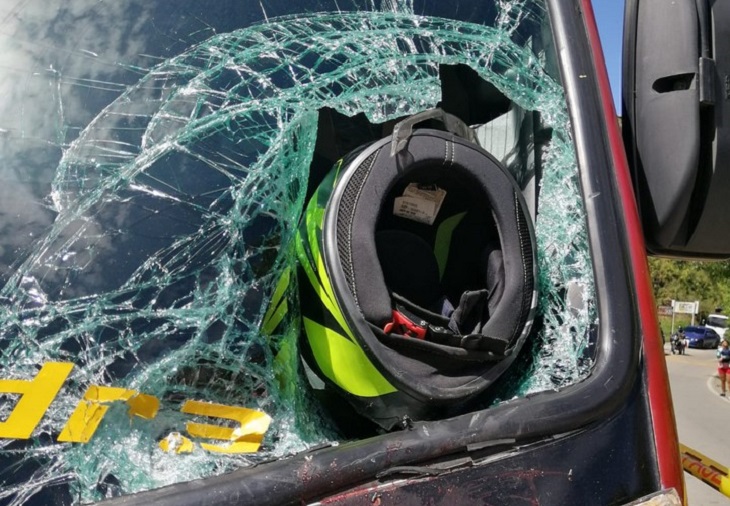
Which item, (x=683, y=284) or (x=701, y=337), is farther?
(x=683, y=284)

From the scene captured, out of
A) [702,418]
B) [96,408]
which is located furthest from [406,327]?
[702,418]

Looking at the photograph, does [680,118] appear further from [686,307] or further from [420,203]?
Result: [686,307]

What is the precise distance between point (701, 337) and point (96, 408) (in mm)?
39222

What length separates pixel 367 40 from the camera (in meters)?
1.70

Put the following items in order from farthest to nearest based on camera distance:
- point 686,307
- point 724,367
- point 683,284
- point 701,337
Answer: point 683,284 < point 701,337 < point 686,307 < point 724,367

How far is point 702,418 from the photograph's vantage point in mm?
12125

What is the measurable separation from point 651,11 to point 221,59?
980mm

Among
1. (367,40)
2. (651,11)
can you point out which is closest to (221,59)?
(367,40)

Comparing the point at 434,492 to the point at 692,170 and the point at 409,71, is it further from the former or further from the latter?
the point at 409,71

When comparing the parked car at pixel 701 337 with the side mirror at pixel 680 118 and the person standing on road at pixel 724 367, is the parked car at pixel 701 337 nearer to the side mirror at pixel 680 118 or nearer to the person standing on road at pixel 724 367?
the person standing on road at pixel 724 367

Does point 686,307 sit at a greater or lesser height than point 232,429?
lesser

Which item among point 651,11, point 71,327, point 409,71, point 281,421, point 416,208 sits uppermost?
point 651,11

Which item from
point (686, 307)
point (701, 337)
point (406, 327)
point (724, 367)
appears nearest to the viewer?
point (406, 327)

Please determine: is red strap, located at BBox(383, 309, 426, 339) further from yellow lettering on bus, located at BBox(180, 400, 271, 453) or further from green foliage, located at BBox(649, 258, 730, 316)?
green foliage, located at BBox(649, 258, 730, 316)
